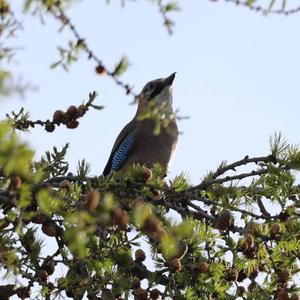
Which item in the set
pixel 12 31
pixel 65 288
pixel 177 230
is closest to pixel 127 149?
pixel 65 288

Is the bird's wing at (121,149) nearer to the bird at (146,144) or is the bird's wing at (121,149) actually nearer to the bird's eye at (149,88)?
the bird at (146,144)

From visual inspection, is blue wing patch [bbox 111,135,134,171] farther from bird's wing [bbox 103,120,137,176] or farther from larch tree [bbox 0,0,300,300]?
larch tree [bbox 0,0,300,300]

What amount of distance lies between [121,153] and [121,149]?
2.6 inches

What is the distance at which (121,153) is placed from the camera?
7895 millimetres

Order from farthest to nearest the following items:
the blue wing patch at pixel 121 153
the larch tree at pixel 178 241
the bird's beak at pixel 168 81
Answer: the bird's beak at pixel 168 81
the blue wing patch at pixel 121 153
the larch tree at pixel 178 241

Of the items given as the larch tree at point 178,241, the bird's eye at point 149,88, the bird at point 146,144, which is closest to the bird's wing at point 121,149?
the bird at point 146,144

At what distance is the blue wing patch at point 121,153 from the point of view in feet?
25.7

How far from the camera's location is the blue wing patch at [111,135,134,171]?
784cm

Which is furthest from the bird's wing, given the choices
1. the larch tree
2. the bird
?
the larch tree

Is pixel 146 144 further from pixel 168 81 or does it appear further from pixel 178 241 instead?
pixel 178 241

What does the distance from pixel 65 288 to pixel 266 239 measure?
39.3 inches

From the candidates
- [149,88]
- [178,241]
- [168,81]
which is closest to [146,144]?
[168,81]

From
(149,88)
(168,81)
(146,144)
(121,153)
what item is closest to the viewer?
(146,144)

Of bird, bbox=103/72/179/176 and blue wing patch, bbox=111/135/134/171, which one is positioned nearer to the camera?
bird, bbox=103/72/179/176
